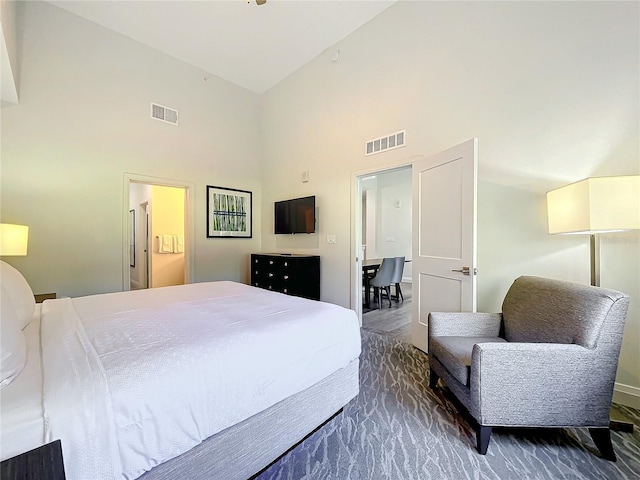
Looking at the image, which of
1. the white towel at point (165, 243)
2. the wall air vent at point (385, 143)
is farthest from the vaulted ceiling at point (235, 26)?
the white towel at point (165, 243)

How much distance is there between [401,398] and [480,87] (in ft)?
Answer: 9.19

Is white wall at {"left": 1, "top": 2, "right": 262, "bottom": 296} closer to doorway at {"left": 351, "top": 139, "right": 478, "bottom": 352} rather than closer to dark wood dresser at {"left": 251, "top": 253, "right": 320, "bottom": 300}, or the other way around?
dark wood dresser at {"left": 251, "top": 253, "right": 320, "bottom": 300}

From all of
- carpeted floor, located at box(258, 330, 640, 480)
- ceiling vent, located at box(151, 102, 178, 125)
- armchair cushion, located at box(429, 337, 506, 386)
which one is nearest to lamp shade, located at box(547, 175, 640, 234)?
armchair cushion, located at box(429, 337, 506, 386)

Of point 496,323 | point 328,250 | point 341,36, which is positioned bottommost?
point 496,323

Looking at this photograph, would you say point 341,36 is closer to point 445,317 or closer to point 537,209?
point 537,209

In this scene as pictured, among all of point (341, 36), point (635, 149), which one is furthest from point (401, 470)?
point (341, 36)

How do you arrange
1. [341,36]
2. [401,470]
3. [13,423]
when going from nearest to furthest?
[13,423] < [401,470] < [341,36]

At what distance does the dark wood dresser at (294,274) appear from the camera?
12.6 feet

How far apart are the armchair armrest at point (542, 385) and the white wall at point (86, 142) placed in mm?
3989

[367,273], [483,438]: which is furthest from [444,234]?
[367,273]

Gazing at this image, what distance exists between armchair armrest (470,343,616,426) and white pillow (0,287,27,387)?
198cm

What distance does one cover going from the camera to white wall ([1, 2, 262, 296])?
2.97 metres

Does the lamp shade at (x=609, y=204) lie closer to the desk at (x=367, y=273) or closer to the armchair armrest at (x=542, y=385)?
the armchair armrest at (x=542, y=385)

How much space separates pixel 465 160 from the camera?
7.63 ft
